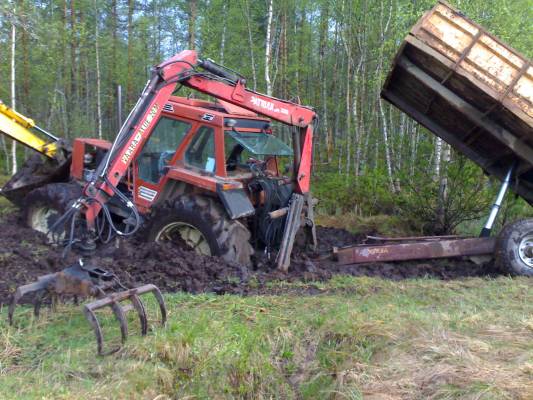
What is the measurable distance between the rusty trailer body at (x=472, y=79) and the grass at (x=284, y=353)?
2.26 metres

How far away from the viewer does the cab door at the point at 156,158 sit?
722cm

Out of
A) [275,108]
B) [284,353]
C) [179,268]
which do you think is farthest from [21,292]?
[275,108]

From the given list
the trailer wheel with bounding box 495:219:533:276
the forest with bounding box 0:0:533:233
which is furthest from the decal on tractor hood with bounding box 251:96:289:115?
the trailer wheel with bounding box 495:219:533:276

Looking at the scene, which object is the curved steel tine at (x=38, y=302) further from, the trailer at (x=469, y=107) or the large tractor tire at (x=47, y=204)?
the trailer at (x=469, y=107)

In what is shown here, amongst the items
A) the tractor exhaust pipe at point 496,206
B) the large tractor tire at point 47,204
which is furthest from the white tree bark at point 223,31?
the tractor exhaust pipe at point 496,206

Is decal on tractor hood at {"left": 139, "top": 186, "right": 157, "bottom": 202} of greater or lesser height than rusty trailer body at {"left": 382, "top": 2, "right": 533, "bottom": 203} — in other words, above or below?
below

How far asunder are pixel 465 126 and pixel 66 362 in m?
5.83

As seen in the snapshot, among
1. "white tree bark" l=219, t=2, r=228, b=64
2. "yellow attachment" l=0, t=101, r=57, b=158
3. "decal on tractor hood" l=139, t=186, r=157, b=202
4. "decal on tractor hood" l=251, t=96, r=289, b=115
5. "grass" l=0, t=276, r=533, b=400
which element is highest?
"white tree bark" l=219, t=2, r=228, b=64

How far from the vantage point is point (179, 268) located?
19.9 feet

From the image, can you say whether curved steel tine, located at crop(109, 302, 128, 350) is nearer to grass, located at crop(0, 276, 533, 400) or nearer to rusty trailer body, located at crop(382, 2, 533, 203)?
grass, located at crop(0, 276, 533, 400)

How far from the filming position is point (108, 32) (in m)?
22.7

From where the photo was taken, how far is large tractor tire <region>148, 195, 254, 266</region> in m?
6.54

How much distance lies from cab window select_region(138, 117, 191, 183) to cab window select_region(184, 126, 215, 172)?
0.21 meters

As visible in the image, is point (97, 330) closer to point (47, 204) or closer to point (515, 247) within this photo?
point (47, 204)
